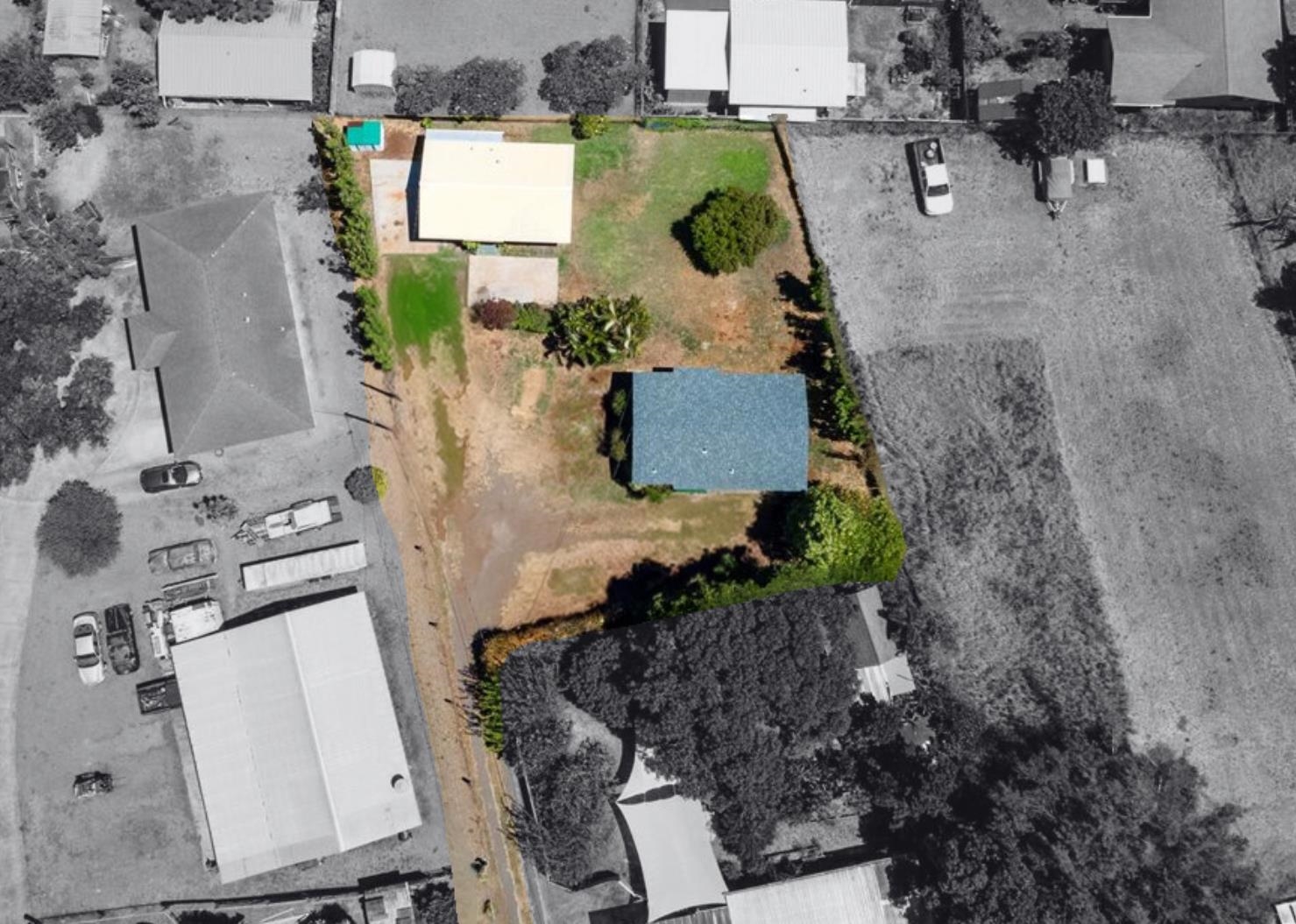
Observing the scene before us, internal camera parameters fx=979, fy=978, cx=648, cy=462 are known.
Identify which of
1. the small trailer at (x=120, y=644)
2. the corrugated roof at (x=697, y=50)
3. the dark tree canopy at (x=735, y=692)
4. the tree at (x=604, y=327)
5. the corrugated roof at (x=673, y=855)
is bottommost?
the corrugated roof at (x=673, y=855)

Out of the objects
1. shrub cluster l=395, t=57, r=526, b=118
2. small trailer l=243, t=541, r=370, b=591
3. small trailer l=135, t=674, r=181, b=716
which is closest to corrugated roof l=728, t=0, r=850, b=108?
shrub cluster l=395, t=57, r=526, b=118

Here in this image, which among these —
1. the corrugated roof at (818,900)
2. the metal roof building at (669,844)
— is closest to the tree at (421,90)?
the metal roof building at (669,844)

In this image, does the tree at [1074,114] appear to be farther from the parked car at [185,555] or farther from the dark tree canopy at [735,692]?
the parked car at [185,555]

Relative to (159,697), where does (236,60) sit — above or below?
above

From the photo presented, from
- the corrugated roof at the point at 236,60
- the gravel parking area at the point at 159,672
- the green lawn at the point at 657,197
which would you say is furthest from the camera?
the green lawn at the point at 657,197

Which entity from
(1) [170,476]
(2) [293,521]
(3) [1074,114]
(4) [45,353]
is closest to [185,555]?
(1) [170,476]

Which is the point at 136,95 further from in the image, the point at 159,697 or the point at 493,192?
the point at 159,697

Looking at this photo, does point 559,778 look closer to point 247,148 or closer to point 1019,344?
point 1019,344
